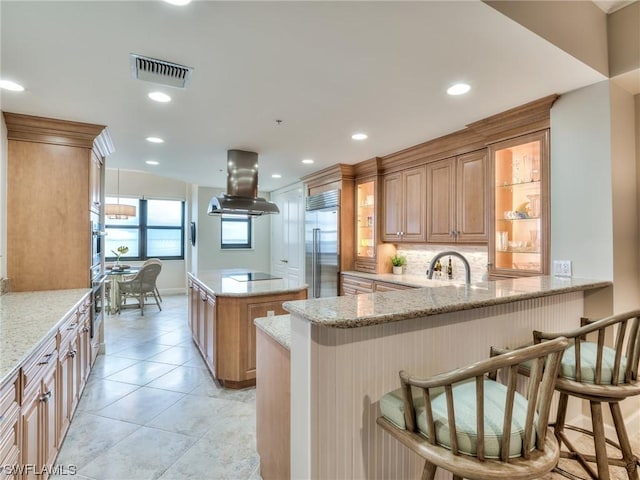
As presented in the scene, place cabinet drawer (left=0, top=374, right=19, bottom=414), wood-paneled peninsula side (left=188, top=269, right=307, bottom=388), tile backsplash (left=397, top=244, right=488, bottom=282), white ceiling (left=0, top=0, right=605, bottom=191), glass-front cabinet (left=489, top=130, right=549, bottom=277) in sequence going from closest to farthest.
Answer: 1. cabinet drawer (left=0, top=374, right=19, bottom=414)
2. white ceiling (left=0, top=0, right=605, bottom=191)
3. glass-front cabinet (left=489, top=130, right=549, bottom=277)
4. wood-paneled peninsula side (left=188, top=269, right=307, bottom=388)
5. tile backsplash (left=397, top=244, right=488, bottom=282)

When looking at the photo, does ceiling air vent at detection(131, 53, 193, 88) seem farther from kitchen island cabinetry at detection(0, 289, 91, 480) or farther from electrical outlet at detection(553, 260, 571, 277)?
electrical outlet at detection(553, 260, 571, 277)

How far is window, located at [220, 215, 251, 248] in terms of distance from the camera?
7.24 meters

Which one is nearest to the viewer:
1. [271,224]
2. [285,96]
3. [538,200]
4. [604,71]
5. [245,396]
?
[604,71]

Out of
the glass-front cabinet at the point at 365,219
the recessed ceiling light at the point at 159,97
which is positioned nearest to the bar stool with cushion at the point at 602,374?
the recessed ceiling light at the point at 159,97

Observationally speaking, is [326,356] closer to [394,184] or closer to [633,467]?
[633,467]

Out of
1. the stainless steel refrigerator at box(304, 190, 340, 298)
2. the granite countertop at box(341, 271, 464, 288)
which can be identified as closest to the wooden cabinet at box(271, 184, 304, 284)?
the stainless steel refrigerator at box(304, 190, 340, 298)

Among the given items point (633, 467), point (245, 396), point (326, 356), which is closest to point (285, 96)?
point (326, 356)

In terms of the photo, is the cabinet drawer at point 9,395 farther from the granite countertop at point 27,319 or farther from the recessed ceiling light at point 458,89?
the recessed ceiling light at point 458,89

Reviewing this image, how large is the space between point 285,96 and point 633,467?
294 cm

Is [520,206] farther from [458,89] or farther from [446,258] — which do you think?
[446,258]

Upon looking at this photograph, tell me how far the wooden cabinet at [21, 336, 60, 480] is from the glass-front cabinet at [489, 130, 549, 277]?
317cm

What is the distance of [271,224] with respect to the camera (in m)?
7.55

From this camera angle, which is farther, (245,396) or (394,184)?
(394,184)

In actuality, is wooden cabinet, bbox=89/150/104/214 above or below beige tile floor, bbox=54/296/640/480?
above
